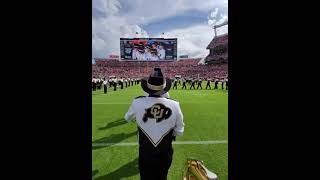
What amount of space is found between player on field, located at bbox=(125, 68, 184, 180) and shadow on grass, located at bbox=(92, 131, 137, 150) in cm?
363

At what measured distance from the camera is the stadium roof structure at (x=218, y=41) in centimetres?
8578

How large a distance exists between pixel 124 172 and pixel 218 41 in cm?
8573

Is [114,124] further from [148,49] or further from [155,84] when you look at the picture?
[148,49]

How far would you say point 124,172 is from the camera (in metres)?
5.43

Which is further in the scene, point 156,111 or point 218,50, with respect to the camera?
point 218,50

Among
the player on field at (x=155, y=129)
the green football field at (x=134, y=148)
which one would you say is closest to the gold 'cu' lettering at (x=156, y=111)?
the player on field at (x=155, y=129)

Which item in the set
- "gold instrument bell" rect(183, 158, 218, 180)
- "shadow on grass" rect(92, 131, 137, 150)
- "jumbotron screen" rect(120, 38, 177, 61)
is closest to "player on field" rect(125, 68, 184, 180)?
"gold instrument bell" rect(183, 158, 218, 180)

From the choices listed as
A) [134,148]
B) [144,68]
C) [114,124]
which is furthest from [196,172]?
[144,68]
